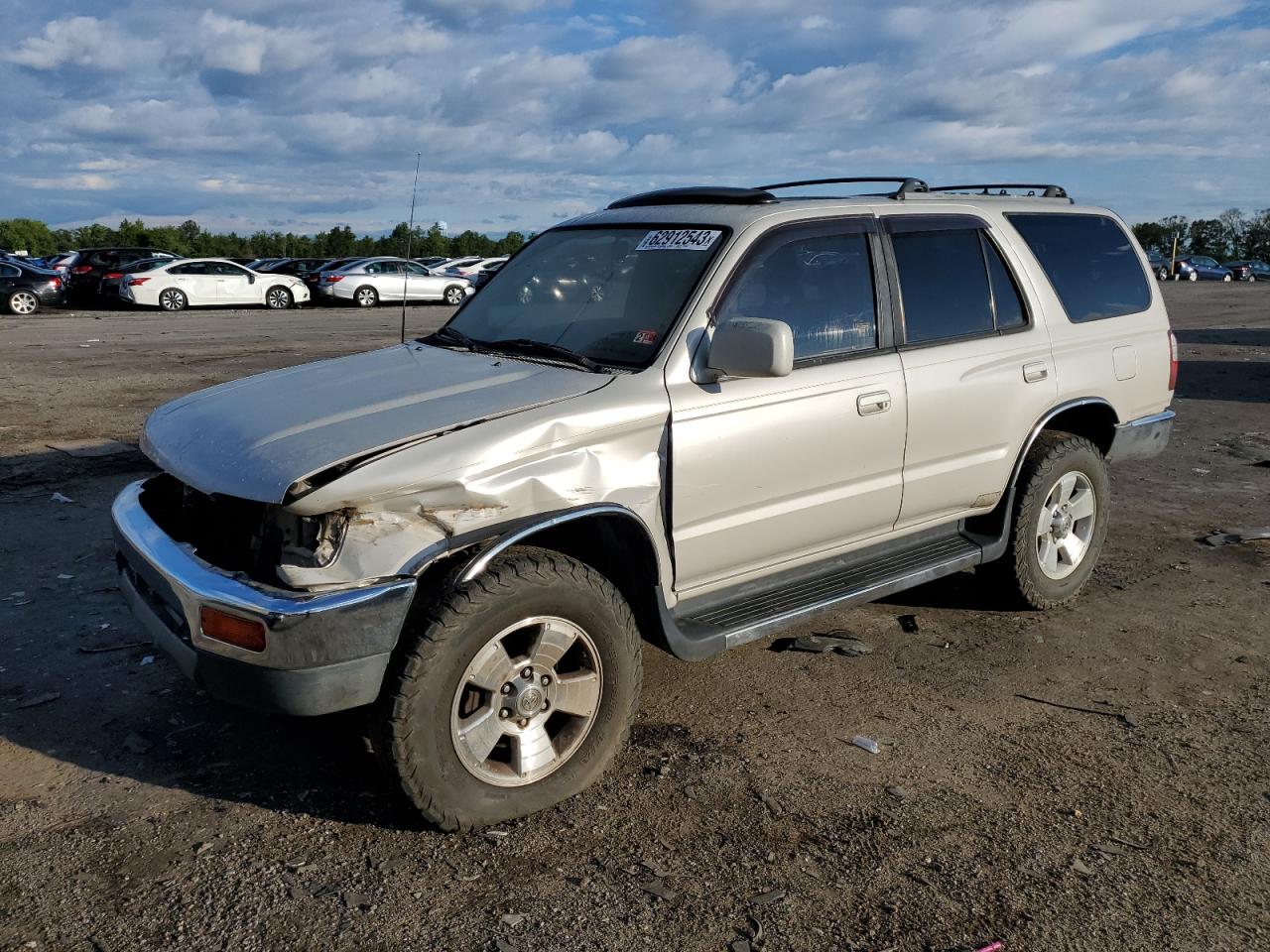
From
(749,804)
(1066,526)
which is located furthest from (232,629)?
(1066,526)

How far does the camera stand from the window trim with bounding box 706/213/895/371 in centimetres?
413

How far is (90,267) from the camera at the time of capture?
2934cm

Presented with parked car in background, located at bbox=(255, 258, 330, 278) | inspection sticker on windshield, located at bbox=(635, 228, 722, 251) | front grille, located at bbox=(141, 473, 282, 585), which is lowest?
front grille, located at bbox=(141, 473, 282, 585)

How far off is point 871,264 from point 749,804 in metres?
2.27

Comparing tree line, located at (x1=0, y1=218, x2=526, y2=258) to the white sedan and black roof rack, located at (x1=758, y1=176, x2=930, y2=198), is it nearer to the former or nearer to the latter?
the white sedan

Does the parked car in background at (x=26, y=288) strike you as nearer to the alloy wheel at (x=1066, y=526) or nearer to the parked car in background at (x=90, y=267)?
the parked car in background at (x=90, y=267)

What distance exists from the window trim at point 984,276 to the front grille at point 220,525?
2.62 metres

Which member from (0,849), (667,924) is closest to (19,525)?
(0,849)

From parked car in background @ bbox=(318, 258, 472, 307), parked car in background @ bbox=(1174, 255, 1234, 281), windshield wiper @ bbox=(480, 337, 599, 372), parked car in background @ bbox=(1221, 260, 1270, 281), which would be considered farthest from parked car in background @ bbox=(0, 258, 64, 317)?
parked car in background @ bbox=(1221, 260, 1270, 281)

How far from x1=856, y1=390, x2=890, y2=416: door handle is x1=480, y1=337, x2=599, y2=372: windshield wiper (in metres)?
1.10

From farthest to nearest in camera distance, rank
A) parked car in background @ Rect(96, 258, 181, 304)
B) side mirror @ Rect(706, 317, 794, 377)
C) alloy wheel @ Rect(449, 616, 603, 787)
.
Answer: parked car in background @ Rect(96, 258, 181, 304), side mirror @ Rect(706, 317, 794, 377), alloy wheel @ Rect(449, 616, 603, 787)

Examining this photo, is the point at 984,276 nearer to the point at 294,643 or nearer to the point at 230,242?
the point at 294,643

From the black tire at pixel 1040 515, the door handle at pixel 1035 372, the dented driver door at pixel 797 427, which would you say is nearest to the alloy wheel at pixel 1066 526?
the black tire at pixel 1040 515

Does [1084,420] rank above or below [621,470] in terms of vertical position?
below
